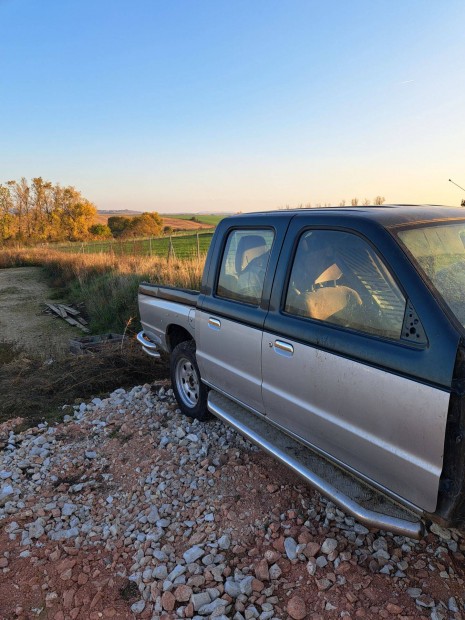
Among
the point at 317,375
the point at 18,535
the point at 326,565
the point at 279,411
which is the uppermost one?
the point at 317,375

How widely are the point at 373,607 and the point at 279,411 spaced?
119cm

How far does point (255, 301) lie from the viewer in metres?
3.21

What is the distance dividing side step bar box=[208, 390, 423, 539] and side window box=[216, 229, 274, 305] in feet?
3.17

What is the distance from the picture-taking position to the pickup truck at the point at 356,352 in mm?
1962

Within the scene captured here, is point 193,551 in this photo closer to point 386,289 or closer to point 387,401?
point 387,401

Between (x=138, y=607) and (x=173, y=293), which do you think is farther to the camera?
(x=173, y=293)

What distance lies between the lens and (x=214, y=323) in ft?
11.9

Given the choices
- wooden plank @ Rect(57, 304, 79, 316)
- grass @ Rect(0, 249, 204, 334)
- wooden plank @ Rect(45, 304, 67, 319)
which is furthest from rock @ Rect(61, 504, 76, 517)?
wooden plank @ Rect(57, 304, 79, 316)

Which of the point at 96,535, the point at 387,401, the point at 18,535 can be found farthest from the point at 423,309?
the point at 18,535

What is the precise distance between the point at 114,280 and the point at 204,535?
13028mm

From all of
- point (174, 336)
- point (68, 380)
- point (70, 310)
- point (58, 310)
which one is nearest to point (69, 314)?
point (70, 310)

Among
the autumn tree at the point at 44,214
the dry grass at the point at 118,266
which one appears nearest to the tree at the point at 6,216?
the autumn tree at the point at 44,214

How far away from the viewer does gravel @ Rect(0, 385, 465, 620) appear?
2.41 m

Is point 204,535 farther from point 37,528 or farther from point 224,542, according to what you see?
point 37,528
